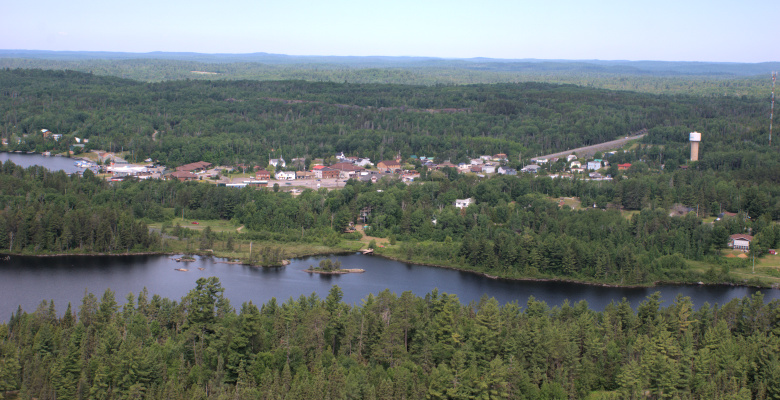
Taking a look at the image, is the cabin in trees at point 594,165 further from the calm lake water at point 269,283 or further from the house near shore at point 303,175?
the calm lake water at point 269,283

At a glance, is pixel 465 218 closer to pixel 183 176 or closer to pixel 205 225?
pixel 205 225

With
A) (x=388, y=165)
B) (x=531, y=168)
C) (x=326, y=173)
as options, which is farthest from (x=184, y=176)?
(x=531, y=168)

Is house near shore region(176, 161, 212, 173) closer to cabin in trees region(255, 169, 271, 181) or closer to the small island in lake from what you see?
cabin in trees region(255, 169, 271, 181)

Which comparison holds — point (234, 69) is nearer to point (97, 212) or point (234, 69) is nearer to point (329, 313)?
point (97, 212)

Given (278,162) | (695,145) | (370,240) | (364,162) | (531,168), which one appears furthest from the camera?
(364,162)

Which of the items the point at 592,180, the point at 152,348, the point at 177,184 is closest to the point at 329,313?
the point at 152,348

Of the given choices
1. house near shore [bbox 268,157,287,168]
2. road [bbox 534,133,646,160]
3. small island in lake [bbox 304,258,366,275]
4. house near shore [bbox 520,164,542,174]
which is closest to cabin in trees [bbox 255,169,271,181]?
house near shore [bbox 268,157,287,168]

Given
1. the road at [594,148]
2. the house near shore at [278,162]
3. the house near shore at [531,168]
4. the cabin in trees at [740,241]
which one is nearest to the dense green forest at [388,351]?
the cabin in trees at [740,241]

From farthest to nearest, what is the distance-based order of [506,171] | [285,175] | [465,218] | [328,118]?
[328,118], [506,171], [285,175], [465,218]
